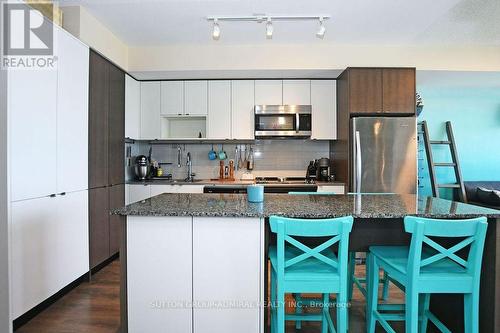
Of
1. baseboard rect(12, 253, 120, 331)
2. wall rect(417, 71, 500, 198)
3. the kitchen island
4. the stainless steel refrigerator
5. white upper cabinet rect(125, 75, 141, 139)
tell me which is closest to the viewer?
the kitchen island

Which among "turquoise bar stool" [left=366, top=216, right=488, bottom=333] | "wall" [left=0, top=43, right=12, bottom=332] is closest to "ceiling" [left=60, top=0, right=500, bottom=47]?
"wall" [left=0, top=43, right=12, bottom=332]

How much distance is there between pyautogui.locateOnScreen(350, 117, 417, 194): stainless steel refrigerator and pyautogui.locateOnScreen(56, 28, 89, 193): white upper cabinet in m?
2.84

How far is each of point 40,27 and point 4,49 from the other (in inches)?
13.6

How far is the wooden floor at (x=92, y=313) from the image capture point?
6.69 feet

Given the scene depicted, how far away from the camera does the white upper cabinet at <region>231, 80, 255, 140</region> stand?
3910 millimetres

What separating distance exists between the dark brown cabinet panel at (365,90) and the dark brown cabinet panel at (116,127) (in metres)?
2.71

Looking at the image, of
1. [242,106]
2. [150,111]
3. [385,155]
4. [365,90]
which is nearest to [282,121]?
[242,106]

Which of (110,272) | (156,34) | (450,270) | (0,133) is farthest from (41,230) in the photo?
(450,270)

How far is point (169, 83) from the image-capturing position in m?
3.96

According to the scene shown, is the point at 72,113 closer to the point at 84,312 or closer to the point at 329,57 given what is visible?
the point at 84,312

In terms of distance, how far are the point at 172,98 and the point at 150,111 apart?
1.15 ft

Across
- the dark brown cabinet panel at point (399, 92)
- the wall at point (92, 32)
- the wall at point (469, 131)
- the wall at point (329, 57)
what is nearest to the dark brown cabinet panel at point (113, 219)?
the wall at point (92, 32)

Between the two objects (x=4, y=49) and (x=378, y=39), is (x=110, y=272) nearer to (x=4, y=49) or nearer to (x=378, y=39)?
(x=4, y=49)

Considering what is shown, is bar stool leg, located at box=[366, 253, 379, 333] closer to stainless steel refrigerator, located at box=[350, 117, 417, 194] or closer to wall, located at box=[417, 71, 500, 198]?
stainless steel refrigerator, located at box=[350, 117, 417, 194]
